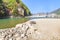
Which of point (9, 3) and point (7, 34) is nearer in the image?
point (7, 34)

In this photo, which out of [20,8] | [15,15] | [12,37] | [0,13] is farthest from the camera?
[20,8]

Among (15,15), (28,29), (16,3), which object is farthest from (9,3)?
(28,29)

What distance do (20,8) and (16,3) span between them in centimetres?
365

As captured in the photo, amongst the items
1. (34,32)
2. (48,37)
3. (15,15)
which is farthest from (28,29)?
(15,15)

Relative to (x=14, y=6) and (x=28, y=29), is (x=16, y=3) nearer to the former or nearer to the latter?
(x=14, y=6)

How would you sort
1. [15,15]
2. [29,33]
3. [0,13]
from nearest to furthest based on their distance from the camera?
1. [29,33]
2. [0,13]
3. [15,15]

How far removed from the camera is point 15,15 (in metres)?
67.2

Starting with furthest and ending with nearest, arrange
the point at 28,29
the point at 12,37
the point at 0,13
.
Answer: the point at 0,13
the point at 28,29
the point at 12,37

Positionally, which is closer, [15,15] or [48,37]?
[48,37]

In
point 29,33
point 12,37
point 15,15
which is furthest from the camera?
point 15,15

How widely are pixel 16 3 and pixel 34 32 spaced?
61301mm

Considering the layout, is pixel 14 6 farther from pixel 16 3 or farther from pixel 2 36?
pixel 2 36

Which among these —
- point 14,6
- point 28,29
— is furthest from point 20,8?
point 28,29

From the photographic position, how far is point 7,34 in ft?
43.8
